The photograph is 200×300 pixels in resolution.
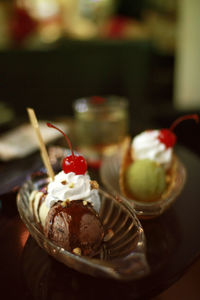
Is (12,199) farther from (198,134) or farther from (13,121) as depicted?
(198,134)

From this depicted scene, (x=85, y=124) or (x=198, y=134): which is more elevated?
(x=85, y=124)

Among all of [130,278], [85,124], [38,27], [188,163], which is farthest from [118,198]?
[38,27]

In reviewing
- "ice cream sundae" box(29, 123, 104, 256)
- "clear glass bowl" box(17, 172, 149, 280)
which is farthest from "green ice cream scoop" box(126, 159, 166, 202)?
"ice cream sundae" box(29, 123, 104, 256)

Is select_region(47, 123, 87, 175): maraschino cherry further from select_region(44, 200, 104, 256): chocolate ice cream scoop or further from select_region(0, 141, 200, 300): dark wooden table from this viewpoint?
select_region(0, 141, 200, 300): dark wooden table

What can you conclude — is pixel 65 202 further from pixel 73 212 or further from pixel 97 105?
pixel 97 105

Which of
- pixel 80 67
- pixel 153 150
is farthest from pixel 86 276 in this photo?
pixel 80 67

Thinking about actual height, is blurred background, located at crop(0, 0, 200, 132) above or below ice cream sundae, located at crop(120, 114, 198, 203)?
below

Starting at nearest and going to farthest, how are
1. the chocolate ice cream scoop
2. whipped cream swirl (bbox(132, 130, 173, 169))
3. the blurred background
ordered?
1. the chocolate ice cream scoop
2. whipped cream swirl (bbox(132, 130, 173, 169))
3. the blurred background

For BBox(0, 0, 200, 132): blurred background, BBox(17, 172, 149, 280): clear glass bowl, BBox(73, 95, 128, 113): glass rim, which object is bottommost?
BBox(0, 0, 200, 132): blurred background
